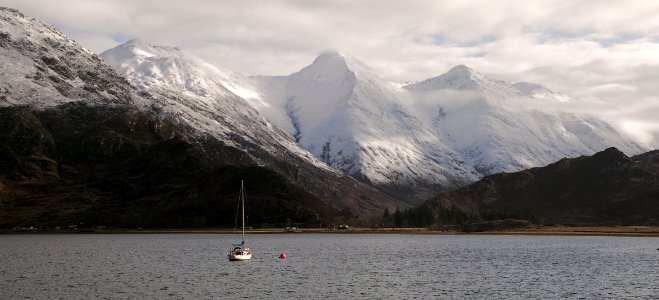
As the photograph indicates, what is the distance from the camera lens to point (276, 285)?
160 m

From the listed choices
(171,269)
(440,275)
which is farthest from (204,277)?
(440,275)

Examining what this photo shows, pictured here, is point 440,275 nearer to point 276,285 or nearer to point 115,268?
point 276,285

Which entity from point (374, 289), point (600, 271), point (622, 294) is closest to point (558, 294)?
point (622, 294)

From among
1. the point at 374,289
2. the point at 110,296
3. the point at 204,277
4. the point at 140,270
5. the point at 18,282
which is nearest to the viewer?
the point at 110,296

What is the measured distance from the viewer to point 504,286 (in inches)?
6156

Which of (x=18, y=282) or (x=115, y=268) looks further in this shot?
(x=115, y=268)

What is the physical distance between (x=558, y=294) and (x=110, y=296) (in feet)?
257

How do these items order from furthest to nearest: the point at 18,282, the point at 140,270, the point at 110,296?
the point at 140,270 → the point at 18,282 → the point at 110,296

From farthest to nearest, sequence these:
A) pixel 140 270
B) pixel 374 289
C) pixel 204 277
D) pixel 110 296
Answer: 1. pixel 140 270
2. pixel 204 277
3. pixel 374 289
4. pixel 110 296

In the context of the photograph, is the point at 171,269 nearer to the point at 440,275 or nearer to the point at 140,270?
the point at 140,270

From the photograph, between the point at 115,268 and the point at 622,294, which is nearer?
the point at 622,294

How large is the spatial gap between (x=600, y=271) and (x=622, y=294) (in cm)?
4509

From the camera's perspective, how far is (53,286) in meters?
157

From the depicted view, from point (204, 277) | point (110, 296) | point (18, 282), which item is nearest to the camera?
point (110, 296)
